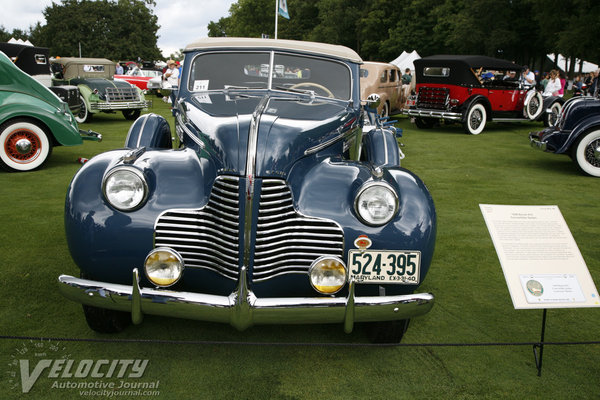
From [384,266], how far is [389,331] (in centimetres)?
51

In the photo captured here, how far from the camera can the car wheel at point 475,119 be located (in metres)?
14.2

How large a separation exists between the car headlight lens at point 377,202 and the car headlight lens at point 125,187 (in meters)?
1.20

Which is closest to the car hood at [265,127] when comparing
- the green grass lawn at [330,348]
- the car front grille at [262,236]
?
the car front grille at [262,236]

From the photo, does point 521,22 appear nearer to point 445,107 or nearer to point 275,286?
point 445,107

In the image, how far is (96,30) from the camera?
226 feet

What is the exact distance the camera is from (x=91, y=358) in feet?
9.81

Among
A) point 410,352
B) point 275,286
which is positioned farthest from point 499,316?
point 275,286

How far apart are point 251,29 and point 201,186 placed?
77287 mm

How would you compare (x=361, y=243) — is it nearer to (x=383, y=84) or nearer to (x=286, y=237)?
(x=286, y=237)

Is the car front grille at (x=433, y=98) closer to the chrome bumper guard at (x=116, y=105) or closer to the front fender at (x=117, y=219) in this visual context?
the chrome bumper guard at (x=116, y=105)

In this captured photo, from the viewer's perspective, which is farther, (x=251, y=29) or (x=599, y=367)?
(x=251, y=29)

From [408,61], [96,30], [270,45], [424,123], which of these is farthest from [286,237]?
[96,30]

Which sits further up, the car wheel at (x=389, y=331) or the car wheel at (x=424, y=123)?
the car wheel at (x=424, y=123)

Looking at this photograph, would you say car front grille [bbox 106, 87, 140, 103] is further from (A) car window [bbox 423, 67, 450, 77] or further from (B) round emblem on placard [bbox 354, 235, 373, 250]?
(B) round emblem on placard [bbox 354, 235, 373, 250]
